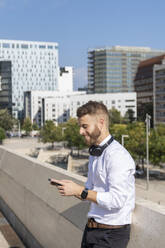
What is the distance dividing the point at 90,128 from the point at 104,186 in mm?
445

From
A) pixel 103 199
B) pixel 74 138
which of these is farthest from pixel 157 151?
pixel 103 199

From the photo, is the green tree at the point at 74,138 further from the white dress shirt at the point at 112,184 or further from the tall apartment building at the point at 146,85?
the tall apartment building at the point at 146,85

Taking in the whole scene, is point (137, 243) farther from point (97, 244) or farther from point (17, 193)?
point (17, 193)

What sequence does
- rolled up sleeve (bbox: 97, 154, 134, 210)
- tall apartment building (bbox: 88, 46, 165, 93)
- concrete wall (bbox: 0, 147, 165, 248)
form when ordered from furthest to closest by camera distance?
tall apartment building (bbox: 88, 46, 165, 93) < concrete wall (bbox: 0, 147, 165, 248) < rolled up sleeve (bbox: 97, 154, 134, 210)

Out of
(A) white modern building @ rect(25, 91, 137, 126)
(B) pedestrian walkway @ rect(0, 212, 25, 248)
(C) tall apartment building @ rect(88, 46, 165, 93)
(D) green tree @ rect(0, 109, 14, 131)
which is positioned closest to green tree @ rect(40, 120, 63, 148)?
(D) green tree @ rect(0, 109, 14, 131)

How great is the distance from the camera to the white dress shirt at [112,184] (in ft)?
8.33

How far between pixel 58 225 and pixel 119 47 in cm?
15602

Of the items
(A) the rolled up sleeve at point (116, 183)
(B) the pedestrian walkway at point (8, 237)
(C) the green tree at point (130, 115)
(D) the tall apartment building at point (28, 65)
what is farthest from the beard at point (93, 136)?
(D) the tall apartment building at point (28, 65)

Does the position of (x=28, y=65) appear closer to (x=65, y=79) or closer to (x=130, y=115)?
(x=65, y=79)

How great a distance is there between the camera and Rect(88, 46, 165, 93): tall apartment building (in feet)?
493

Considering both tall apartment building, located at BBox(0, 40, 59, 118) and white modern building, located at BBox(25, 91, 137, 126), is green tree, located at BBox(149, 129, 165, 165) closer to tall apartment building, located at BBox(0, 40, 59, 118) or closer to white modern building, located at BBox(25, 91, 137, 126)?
white modern building, located at BBox(25, 91, 137, 126)

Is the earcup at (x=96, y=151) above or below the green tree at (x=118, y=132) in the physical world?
above

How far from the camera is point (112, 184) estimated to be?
8.32ft

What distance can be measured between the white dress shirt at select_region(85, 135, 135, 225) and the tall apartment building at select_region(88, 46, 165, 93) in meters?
149
